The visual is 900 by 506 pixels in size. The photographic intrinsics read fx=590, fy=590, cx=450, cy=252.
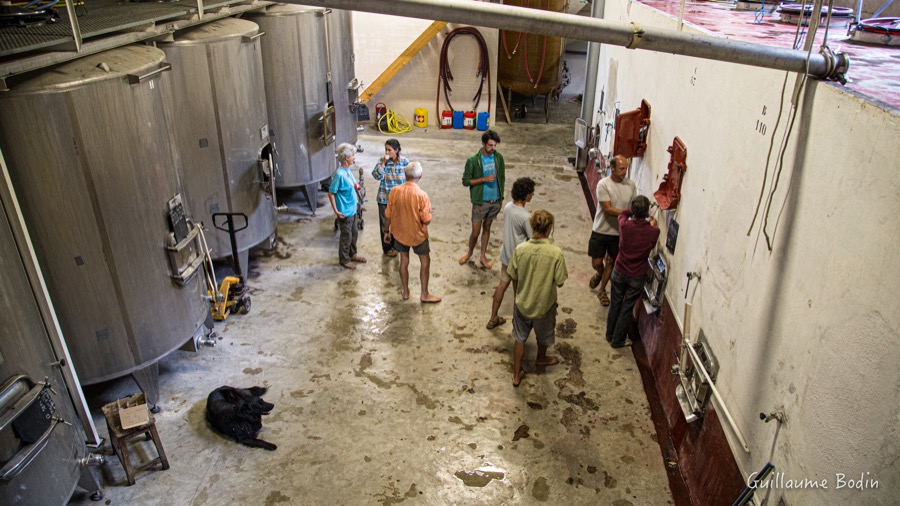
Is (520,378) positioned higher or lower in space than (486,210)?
lower

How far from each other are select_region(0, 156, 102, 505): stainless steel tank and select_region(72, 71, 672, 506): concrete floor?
69cm

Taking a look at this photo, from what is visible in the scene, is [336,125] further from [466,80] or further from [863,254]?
[863,254]

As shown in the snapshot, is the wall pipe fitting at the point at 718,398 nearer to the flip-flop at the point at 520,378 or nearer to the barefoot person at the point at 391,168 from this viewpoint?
the flip-flop at the point at 520,378

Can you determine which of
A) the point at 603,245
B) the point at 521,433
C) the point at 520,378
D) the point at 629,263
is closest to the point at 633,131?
the point at 603,245

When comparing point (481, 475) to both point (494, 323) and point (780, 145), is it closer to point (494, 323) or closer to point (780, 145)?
point (494, 323)

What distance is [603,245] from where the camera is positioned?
6594mm

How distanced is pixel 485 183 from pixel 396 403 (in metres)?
3.02

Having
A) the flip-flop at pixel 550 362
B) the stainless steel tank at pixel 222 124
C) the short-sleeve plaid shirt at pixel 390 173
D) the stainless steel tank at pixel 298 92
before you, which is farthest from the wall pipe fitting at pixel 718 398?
the stainless steel tank at pixel 298 92

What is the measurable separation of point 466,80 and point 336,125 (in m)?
4.62

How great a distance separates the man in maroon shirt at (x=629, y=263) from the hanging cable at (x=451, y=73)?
26.6 feet

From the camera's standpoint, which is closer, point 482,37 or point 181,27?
point 181,27

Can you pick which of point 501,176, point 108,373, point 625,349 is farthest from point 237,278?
point 625,349

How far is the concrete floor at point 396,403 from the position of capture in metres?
4.41

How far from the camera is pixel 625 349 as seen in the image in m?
6.01
